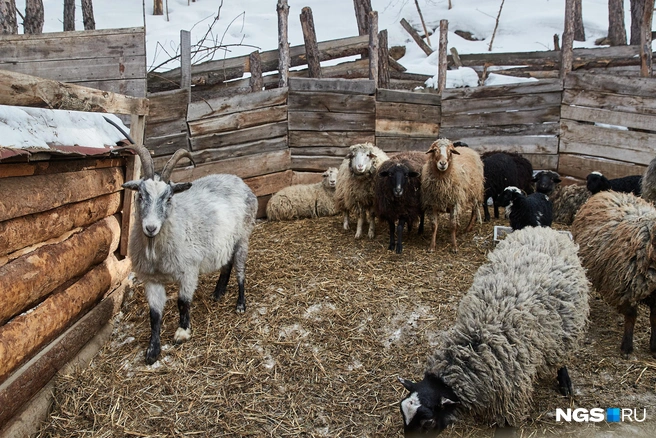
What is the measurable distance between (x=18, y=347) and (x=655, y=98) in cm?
1007

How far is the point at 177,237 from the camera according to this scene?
455 centimetres

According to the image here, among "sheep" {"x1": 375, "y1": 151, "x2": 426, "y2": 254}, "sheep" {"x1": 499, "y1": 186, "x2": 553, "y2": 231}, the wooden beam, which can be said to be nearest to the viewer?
the wooden beam

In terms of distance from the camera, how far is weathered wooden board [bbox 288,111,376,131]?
363 inches

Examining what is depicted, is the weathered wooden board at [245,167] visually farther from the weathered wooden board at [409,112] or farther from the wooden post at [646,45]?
the wooden post at [646,45]

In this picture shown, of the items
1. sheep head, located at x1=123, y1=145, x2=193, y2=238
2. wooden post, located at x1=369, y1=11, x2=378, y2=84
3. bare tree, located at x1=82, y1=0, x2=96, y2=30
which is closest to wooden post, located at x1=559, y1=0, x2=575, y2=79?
wooden post, located at x1=369, y1=11, x2=378, y2=84

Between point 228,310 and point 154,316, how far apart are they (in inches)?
38.5

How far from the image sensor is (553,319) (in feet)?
11.5

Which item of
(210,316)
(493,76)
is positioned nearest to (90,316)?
(210,316)

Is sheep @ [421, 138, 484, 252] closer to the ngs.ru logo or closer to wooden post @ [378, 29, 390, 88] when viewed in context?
the ngs.ru logo

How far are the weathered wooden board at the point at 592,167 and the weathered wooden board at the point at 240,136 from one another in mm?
5633

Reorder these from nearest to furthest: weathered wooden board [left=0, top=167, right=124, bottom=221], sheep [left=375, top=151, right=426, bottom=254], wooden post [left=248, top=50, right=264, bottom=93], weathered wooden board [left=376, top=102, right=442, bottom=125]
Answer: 1. weathered wooden board [left=0, top=167, right=124, bottom=221]
2. sheep [left=375, top=151, right=426, bottom=254]
3. weathered wooden board [left=376, top=102, right=442, bottom=125]
4. wooden post [left=248, top=50, right=264, bottom=93]

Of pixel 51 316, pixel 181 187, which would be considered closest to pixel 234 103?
pixel 181 187

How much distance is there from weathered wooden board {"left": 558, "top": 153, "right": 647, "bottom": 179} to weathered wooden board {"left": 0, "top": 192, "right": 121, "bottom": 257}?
8.29m

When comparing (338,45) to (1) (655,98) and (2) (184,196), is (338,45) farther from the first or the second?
(2) (184,196)
